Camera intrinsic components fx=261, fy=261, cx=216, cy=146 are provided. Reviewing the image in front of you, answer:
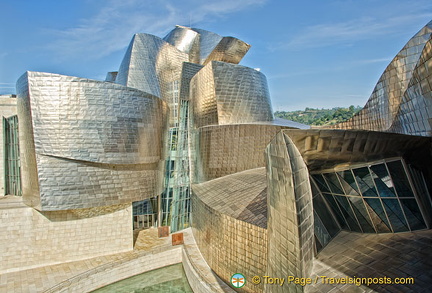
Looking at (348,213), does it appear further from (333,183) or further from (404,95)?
(404,95)

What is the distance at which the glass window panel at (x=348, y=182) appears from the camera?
7.43 meters

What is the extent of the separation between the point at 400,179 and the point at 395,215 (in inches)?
42.1

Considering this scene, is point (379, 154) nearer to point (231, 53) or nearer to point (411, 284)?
point (411, 284)

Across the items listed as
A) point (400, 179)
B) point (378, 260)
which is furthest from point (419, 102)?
point (378, 260)

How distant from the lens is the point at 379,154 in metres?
7.28

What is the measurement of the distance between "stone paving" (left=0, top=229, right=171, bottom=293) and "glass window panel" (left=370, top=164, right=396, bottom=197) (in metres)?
12.3

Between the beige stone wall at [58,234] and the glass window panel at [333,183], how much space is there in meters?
11.8

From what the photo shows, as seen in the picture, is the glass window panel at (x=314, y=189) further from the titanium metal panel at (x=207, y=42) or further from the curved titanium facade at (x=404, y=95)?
the titanium metal panel at (x=207, y=42)

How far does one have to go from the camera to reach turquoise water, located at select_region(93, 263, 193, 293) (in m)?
13.3

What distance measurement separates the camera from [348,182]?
7.50 meters

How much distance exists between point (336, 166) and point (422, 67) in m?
4.40

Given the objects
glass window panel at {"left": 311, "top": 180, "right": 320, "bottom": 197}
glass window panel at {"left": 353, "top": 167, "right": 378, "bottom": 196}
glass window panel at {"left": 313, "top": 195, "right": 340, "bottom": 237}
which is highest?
glass window panel at {"left": 353, "top": 167, "right": 378, "bottom": 196}

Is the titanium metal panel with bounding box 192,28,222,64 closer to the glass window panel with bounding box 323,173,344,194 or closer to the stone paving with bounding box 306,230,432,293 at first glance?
the glass window panel with bounding box 323,173,344,194

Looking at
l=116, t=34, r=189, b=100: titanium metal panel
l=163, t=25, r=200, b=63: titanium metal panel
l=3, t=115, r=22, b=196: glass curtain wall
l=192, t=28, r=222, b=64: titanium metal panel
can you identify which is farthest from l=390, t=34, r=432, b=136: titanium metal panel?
l=3, t=115, r=22, b=196: glass curtain wall
